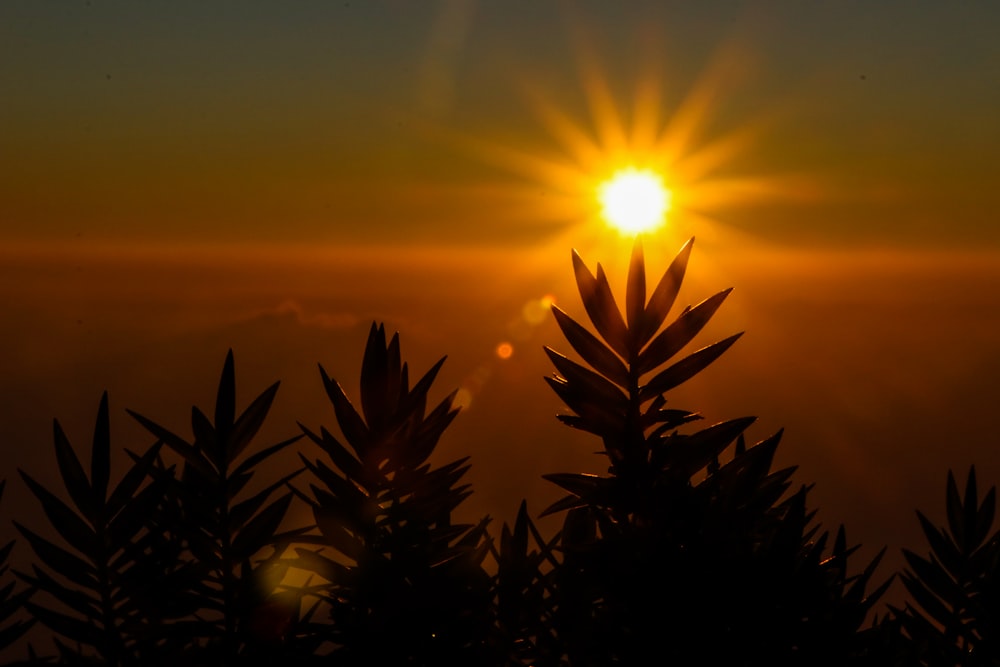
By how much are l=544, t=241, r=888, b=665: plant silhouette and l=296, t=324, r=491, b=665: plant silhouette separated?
0.13m

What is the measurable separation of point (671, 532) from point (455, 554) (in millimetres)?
236

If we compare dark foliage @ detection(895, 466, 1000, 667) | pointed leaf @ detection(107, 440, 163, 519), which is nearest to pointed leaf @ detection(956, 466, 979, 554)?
dark foliage @ detection(895, 466, 1000, 667)

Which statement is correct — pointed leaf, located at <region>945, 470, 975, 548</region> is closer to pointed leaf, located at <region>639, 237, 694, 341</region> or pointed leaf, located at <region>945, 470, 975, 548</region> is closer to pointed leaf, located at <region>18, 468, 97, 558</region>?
pointed leaf, located at <region>639, 237, 694, 341</region>

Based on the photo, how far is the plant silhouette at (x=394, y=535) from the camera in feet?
3.41

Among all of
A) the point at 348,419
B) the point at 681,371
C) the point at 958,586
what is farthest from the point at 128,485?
the point at 958,586

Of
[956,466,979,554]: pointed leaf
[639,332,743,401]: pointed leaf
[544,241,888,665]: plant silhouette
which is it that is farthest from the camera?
[956,466,979,554]: pointed leaf

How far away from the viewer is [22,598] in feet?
3.62

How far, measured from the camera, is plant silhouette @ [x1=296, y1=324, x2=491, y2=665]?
3.41 ft

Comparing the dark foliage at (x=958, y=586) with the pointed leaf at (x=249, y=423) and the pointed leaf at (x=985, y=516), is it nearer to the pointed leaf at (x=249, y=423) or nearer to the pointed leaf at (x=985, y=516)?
the pointed leaf at (x=985, y=516)

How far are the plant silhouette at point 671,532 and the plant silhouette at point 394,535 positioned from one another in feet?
0.41

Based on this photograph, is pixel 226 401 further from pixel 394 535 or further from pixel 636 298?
pixel 636 298

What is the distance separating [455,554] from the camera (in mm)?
1092

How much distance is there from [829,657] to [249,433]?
0.65 m

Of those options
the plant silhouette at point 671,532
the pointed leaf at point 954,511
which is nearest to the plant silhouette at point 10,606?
the plant silhouette at point 671,532
